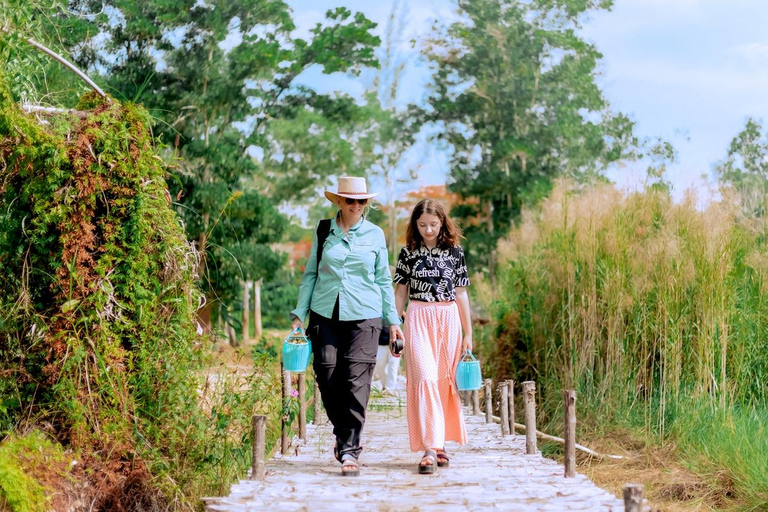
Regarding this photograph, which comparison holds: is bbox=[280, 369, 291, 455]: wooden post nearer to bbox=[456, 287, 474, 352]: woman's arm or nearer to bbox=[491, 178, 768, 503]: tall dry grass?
bbox=[456, 287, 474, 352]: woman's arm

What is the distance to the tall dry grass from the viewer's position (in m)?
7.46

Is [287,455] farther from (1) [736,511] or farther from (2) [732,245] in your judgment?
(2) [732,245]

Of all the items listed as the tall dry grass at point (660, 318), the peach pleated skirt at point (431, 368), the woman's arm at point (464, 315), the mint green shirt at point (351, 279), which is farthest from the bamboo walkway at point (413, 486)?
the tall dry grass at point (660, 318)

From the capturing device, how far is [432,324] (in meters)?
4.86

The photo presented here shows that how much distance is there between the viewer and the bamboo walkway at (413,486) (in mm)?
3998

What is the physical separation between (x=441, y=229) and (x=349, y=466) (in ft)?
4.82

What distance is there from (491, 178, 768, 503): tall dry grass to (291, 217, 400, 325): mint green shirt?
3611 mm

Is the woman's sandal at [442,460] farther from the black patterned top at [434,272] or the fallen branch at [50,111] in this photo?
the fallen branch at [50,111]

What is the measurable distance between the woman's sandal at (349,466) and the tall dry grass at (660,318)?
3690 mm

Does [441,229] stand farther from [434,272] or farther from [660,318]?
[660,318]

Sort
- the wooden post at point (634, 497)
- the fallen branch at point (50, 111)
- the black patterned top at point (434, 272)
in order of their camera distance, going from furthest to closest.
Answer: the fallen branch at point (50, 111) < the black patterned top at point (434, 272) < the wooden post at point (634, 497)

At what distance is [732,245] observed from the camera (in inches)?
310

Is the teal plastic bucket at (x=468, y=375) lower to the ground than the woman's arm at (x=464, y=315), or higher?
lower

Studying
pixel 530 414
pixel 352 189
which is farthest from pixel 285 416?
pixel 352 189
